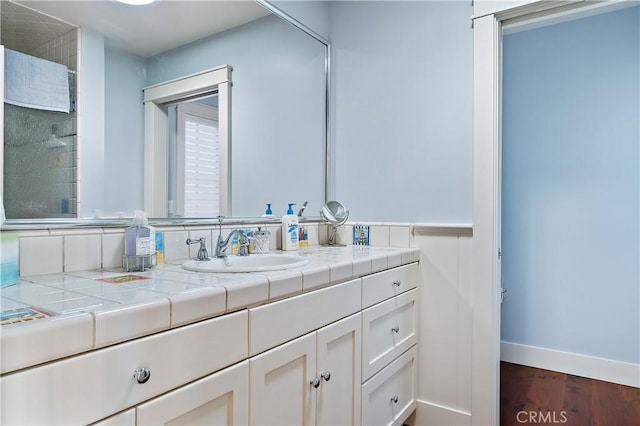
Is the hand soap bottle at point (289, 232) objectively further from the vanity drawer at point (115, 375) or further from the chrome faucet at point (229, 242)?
the vanity drawer at point (115, 375)

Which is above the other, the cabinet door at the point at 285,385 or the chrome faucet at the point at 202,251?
the chrome faucet at the point at 202,251

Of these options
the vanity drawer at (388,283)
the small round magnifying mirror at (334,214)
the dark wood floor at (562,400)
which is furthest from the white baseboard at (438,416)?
the small round magnifying mirror at (334,214)

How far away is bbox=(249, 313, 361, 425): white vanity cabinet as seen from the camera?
3.23 feet

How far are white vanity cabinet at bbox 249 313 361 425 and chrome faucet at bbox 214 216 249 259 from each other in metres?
0.49

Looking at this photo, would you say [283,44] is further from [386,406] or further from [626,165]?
[626,165]

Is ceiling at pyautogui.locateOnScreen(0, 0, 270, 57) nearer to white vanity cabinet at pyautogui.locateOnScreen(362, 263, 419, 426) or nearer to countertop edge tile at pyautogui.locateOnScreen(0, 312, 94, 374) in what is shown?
countertop edge tile at pyautogui.locateOnScreen(0, 312, 94, 374)

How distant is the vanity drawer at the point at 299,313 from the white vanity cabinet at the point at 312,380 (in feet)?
0.08

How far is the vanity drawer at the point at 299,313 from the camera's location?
0.97m

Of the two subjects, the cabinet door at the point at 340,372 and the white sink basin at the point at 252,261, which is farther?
the white sink basin at the point at 252,261

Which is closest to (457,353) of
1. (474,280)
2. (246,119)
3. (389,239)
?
(474,280)

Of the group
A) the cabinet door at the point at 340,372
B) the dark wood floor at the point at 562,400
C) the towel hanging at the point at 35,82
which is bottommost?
the dark wood floor at the point at 562,400

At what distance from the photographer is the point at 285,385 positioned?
1063mm

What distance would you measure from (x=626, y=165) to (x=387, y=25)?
5.53 feet

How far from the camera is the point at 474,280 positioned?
1.75 m
